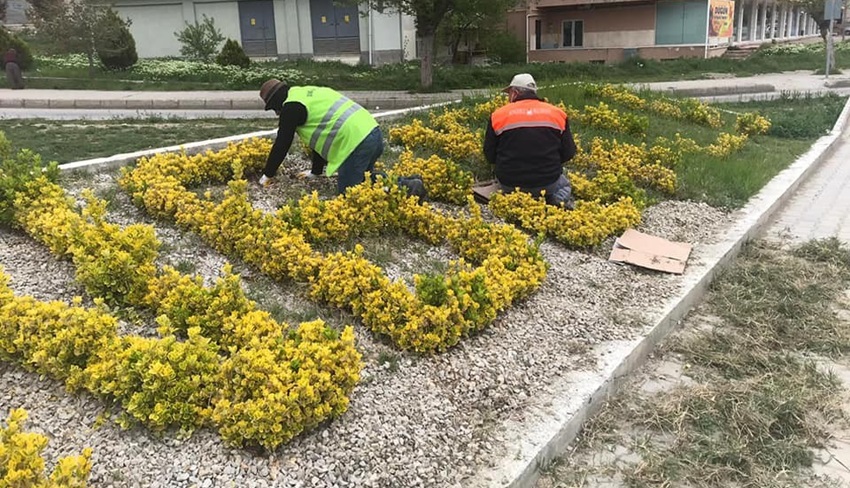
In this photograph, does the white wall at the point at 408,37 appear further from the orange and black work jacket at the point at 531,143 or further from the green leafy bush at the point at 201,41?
the orange and black work jacket at the point at 531,143

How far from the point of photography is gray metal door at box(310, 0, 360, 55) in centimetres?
2755

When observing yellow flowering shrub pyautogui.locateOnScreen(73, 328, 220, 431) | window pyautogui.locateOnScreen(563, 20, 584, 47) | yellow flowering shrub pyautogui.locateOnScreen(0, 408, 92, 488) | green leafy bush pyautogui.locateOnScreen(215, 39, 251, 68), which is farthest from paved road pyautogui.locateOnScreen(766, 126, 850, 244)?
window pyautogui.locateOnScreen(563, 20, 584, 47)

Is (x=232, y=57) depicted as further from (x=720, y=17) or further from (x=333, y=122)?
(x=720, y=17)

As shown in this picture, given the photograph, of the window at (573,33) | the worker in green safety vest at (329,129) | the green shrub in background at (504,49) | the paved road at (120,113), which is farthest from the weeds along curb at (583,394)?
the window at (573,33)

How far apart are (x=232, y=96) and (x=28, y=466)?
16.6 m

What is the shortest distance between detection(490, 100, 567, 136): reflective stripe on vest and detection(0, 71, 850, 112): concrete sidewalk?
902 centimetres

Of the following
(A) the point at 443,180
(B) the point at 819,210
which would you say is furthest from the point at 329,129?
(B) the point at 819,210

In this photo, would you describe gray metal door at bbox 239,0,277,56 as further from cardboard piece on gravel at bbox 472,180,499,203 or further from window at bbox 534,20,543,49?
cardboard piece on gravel at bbox 472,180,499,203

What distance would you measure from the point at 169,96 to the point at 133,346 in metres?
16.5

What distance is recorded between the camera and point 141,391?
2707 millimetres

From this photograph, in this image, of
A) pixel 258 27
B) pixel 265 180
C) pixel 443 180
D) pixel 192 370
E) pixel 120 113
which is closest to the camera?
pixel 192 370

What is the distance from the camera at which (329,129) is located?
512 cm

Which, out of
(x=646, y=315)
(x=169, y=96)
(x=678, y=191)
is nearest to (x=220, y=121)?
(x=169, y=96)

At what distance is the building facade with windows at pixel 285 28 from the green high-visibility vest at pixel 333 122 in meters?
22.5
